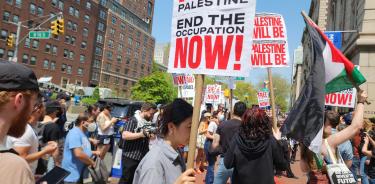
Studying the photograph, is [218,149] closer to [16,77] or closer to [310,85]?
[310,85]

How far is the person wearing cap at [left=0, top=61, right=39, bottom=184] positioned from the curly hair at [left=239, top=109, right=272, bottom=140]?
3129 millimetres

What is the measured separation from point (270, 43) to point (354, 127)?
3.12 metres

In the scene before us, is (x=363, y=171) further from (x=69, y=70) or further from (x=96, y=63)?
(x=96, y=63)

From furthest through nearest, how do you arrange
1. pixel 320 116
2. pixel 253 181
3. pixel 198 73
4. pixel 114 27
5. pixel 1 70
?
pixel 114 27 → pixel 253 181 → pixel 320 116 → pixel 198 73 → pixel 1 70

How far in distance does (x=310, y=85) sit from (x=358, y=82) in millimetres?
535

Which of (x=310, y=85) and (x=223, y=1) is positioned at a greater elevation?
(x=223, y=1)

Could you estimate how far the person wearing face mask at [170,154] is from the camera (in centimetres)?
248

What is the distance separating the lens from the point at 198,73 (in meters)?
3.22

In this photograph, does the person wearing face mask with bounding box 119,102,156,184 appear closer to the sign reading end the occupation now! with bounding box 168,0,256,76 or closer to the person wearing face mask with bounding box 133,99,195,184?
the sign reading end the occupation now! with bounding box 168,0,256,76

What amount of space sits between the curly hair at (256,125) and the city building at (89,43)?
172 feet

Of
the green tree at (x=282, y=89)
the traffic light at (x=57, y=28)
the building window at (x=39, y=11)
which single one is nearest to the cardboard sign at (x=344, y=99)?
the traffic light at (x=57, y=28)

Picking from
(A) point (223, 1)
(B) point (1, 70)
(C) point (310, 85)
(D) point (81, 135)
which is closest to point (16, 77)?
(B) point (1, 70)

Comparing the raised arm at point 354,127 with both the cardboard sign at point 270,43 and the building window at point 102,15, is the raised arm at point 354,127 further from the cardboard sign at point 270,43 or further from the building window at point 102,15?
the building window at point 102,15

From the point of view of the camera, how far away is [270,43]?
6.82 metres
